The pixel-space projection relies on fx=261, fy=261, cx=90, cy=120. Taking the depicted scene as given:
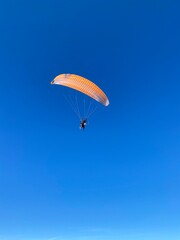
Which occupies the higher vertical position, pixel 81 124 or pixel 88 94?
pixel 88 94

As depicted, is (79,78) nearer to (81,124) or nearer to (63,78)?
(63,78)

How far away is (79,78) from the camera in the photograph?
45.5m

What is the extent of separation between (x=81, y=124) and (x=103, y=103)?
5.51 m

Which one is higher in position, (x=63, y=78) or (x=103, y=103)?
(x=63, y=78)

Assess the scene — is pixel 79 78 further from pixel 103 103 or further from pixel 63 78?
pixel 103 103

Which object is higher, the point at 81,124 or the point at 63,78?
the point at 63,78

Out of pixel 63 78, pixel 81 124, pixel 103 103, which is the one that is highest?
pixel 63 78

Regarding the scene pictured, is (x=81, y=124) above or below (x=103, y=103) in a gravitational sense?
below

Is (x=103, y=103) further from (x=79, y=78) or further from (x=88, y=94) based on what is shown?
(x=79, y=78)

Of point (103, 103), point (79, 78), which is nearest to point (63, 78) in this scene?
point (79, 78)

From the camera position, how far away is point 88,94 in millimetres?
46031

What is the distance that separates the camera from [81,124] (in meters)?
47.4

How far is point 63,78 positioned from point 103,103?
27.7ft

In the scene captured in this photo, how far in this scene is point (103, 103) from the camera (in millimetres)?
47281
